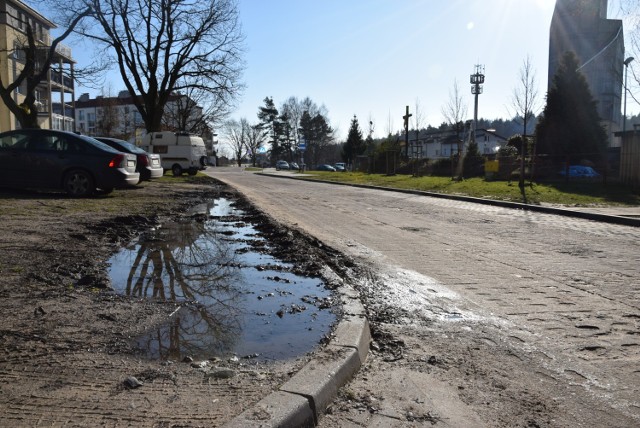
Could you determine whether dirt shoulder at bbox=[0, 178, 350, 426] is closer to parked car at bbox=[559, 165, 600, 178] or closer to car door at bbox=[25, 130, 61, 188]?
car door at bbox=[25, 130, 61, 188]

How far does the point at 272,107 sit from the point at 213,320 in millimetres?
104052

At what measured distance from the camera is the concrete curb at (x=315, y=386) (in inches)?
103

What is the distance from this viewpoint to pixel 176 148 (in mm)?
32281

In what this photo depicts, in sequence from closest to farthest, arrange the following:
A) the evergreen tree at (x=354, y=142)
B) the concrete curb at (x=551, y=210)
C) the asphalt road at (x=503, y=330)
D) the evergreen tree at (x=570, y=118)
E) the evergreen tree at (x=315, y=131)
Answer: the asphalt road at (x=503, y=330), the concrete curb at (x=551, y=210), the evergreen tree at (x=570, y=118), the evergreen tree at (x=354, y=142), the evergreen tree at (x=315, y=131)

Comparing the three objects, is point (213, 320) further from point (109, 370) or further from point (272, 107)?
point (272, 107)

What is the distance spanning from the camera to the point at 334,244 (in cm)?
871

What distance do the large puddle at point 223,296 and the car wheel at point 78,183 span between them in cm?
520

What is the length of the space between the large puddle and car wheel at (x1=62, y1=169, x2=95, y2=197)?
5198 millimetres

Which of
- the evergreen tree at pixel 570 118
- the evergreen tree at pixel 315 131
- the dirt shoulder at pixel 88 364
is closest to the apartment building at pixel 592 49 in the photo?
the evergreen tree at pixel 570 118

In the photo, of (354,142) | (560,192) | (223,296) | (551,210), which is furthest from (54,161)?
(354,142)

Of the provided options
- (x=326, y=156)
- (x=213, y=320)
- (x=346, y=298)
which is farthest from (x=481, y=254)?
(x=326, y=156)

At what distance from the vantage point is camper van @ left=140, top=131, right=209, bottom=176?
1257 inches

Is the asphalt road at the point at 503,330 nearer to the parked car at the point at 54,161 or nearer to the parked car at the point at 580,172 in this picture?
the parked car at the point at 54,161

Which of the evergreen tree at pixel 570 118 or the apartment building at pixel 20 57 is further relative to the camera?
the apartment building at pixel 20 57
